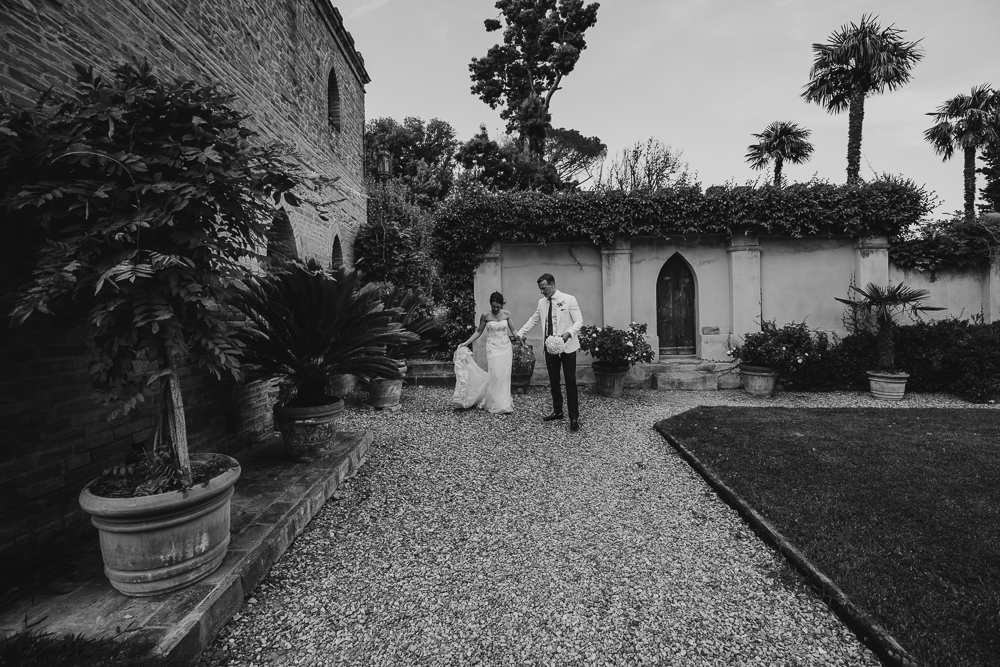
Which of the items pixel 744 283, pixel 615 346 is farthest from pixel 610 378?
pixel 744 283

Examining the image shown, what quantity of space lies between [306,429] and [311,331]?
88cm

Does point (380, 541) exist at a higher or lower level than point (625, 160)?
lower

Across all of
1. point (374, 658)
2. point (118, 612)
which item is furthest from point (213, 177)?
point (374, 658)

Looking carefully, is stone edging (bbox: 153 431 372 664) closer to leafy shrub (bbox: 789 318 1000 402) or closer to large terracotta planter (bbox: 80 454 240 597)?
large terracotta planter (bbox: 80 454 240 597)

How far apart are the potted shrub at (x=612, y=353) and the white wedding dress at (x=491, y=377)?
6.70 feet

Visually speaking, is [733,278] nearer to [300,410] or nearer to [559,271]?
[559,271]

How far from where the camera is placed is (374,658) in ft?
7.41

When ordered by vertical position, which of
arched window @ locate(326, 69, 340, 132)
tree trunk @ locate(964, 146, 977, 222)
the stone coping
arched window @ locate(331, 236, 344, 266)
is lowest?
the stone coping

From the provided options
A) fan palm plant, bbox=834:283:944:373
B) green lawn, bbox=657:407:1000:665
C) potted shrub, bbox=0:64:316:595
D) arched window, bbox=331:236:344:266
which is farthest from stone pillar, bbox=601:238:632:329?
potted shrub, bbox=0:64:316:595

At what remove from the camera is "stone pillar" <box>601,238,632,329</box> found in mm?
9688

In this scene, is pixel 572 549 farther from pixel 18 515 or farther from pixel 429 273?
pixel 429 273

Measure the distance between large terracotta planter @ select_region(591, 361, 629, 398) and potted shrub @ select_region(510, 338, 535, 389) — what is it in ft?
3.93

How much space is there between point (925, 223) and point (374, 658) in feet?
40.0

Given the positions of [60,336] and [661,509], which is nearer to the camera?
[60,336]
